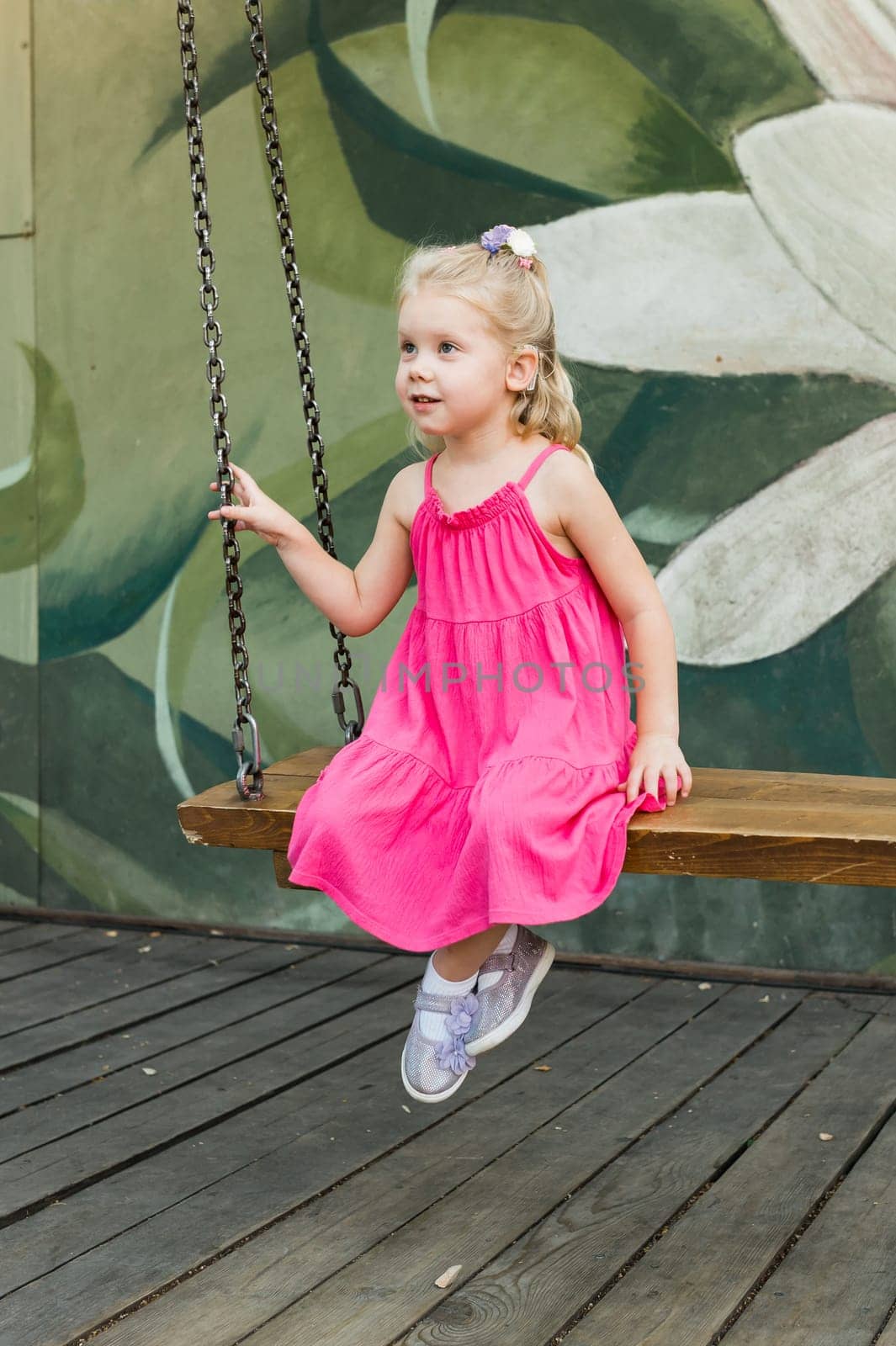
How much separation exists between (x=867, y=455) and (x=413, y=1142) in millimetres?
2008

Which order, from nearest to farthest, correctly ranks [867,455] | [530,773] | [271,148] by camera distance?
[530,773] < [271,148] < [867,455]

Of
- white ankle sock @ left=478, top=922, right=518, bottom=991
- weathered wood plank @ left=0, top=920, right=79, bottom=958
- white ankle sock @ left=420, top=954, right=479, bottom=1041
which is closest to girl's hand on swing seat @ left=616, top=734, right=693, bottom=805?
white ankle sock @ left=478, top=922, right=518, bottom=991

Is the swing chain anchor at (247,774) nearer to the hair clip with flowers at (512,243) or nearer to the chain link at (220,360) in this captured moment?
the chain link at (220,360)

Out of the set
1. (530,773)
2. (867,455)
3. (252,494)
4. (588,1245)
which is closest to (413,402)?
(252,494)

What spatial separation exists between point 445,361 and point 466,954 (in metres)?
0.99

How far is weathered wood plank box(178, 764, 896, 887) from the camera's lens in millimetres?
2297

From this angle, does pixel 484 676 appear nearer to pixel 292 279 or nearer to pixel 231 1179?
pixel 292 279

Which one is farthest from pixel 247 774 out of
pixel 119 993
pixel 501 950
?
pixel 119 993

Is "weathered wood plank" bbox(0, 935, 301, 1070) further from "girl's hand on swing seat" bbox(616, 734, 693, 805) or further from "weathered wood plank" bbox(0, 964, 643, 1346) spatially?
"girl's hand on swing seat" bbox(616, 734, 693, 805)

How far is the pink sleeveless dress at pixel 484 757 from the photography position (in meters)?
2.45

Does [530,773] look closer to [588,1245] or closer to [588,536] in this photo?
[588,536]

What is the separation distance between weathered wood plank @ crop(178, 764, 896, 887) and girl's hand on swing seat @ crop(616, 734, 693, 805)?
34 millimetres

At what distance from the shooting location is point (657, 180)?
4.03 metres

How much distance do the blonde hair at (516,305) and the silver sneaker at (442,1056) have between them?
3.10 ft
